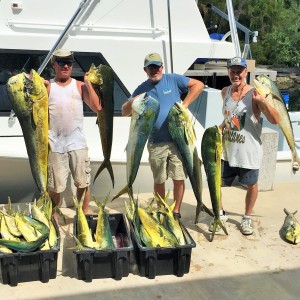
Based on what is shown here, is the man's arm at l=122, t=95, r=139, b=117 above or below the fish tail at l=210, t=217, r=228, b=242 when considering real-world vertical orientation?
above

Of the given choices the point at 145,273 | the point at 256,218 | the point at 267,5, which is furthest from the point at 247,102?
the point at 267,5

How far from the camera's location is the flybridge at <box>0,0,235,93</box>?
4.75 m

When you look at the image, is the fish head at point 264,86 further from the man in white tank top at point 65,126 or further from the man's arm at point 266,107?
the man in white tank top at point 65,126

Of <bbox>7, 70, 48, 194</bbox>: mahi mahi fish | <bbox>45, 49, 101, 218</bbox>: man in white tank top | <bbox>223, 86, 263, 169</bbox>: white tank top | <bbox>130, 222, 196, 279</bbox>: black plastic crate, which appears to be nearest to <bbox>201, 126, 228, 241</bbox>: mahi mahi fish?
<bbox>223, 86, 263, 169</bbox>: white tank top

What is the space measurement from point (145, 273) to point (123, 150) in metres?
2.25

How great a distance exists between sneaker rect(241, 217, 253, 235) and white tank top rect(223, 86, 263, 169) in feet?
1.93

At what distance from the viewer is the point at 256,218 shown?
4277 millimetres

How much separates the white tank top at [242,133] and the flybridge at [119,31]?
1.78 metres

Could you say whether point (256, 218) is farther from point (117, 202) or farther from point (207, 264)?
point (117, 202)

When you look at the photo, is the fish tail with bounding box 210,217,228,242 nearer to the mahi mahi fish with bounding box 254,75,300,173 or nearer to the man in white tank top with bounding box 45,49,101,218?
the mahi mahi fish with bounding box 254,75,300,173

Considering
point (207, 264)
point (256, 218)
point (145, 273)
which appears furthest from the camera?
point (256, 218)

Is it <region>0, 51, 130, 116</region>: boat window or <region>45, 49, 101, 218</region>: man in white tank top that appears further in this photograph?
<region>0, 51, 130, 116</region>: boat window

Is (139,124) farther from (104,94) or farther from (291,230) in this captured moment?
(291,230)

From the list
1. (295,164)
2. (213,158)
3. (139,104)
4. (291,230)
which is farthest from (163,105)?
(291,230)
